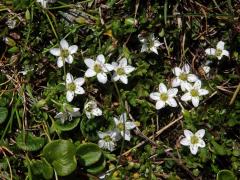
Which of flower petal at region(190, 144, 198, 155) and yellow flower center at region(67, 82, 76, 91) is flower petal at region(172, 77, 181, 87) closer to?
flower petal at region(190, 144, 198, 155)

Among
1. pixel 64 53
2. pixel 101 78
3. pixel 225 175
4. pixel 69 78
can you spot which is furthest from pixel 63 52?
pixel 225 175

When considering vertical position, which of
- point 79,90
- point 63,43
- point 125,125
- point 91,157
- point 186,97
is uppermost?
point 63,43

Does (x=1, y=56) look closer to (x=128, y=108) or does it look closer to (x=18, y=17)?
(x=18, y=17)

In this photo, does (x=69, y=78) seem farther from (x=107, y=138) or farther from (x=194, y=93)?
(x=194, y=93)

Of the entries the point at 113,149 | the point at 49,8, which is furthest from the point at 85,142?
the point at 49,8

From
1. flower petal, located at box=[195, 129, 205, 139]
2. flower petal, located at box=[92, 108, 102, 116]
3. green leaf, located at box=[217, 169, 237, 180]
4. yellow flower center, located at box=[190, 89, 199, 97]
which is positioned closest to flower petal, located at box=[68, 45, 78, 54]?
flower petal, located at box=[92, 108, 102, 116]

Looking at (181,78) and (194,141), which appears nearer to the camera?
(194,141)
